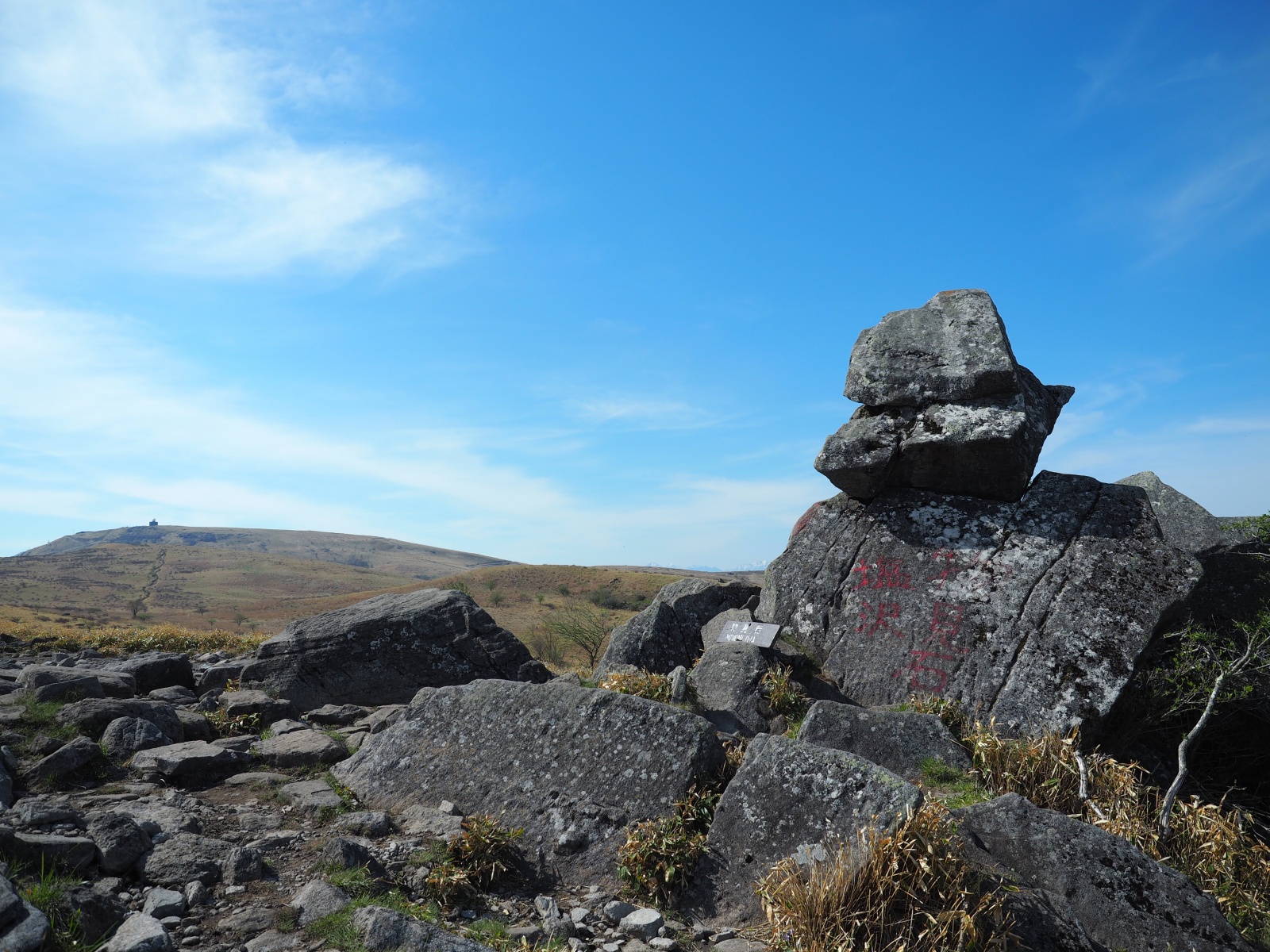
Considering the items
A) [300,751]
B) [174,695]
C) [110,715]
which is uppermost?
[110,715]

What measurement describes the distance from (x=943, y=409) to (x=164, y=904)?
38.3 ft

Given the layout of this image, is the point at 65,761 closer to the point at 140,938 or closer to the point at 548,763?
the point at 140,938

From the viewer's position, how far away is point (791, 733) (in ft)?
32.1

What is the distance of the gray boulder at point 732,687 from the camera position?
10.2m

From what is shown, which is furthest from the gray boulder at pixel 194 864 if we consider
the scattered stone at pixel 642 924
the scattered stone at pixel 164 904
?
→ the scattered stone at pixel 642 924

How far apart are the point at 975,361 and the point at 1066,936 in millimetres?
9137

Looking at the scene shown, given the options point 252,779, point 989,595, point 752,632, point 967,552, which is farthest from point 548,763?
point 967,552

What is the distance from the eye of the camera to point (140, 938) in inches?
194

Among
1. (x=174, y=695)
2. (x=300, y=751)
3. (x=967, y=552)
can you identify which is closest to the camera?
(x=300, y=751)

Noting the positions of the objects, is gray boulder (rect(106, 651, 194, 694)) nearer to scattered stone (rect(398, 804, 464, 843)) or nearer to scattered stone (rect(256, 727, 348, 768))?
scattered stone (rect(256, 727, 348, 768))

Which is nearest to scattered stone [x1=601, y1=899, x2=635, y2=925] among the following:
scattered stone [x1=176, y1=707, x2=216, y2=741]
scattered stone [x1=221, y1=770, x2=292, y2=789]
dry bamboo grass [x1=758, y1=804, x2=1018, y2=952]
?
dry bamboo grass [x1=758, y1=804, x2=1018, y2=952]

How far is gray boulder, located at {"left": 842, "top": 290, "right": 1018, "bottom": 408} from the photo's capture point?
12.5 metres

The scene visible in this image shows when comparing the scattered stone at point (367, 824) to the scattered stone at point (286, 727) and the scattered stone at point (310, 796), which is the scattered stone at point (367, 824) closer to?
the scattered stone at point (310, 796)

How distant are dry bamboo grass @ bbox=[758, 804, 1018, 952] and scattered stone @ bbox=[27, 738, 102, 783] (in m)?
7.54
